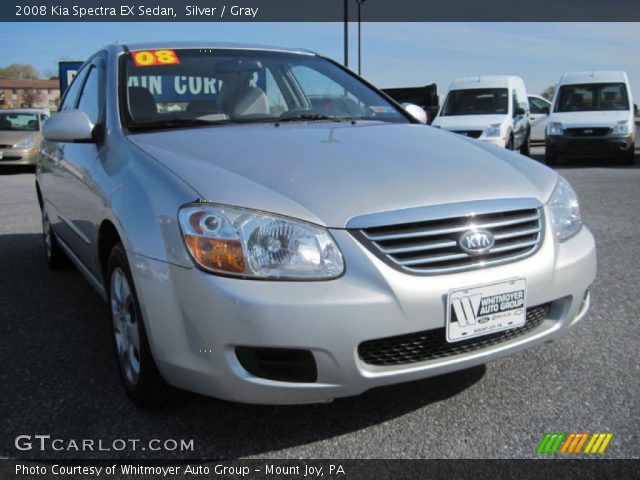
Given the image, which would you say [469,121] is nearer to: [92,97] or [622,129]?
[622,129]

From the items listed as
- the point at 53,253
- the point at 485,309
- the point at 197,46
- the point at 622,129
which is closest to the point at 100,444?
the point at 485,309

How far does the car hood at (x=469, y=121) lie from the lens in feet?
42.8

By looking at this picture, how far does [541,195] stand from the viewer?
258cm

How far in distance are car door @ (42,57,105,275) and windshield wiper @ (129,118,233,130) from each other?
235mm

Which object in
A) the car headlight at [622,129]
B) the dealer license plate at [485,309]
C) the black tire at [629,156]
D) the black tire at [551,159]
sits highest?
the dealer license plate at [485,309]

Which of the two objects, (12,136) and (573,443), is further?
(12,136)

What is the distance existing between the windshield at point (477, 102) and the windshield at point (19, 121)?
368 inches

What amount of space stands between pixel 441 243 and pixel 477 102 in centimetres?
1246

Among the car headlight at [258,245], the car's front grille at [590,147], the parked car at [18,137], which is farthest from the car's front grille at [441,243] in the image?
the parked car at [18,137]

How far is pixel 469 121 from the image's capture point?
13.2m

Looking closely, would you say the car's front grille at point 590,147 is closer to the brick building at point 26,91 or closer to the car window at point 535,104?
the car window at point 535,104

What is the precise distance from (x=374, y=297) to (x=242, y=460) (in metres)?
0.76

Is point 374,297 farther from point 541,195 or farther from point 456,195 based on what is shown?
point 541,195

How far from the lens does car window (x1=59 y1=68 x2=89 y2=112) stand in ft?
14.3
